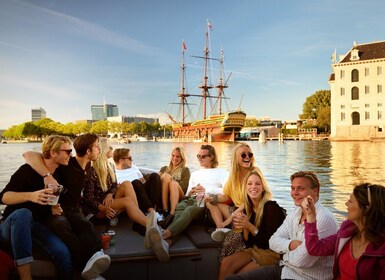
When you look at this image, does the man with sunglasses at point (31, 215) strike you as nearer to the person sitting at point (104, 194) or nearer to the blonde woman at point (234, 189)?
the person sitting at point (104, 194)

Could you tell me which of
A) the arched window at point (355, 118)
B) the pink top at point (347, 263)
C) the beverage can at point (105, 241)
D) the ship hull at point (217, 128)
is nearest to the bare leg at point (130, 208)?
the beverage can at point (105, 241)

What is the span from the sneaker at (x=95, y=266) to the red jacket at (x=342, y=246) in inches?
64.4

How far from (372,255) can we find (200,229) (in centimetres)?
234

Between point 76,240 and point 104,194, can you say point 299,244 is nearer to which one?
point 76,240

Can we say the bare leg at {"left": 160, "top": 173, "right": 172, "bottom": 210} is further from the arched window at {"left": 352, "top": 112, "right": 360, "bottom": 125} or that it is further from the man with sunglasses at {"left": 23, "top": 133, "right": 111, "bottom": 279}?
the arched window at {"left": 352, "top": 112, "right": 360, "bottom": 125}

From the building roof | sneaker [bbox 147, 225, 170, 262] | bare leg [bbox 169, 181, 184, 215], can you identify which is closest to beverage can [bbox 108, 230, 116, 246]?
sneaker [bbox 147, 225, 170, 262]

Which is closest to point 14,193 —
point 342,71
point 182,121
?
point 342,71

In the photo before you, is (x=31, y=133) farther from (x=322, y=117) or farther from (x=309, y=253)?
(x=309, y=253)

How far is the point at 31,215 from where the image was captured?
3125 mm

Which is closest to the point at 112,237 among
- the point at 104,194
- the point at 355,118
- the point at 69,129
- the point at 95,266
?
the point at 104,194

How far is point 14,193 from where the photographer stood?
3.12 m

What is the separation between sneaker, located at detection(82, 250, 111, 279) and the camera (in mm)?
2975

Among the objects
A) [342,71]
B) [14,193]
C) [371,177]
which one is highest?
[342,71]

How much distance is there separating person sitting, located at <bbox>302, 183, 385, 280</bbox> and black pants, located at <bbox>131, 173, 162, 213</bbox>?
2.69 meters
